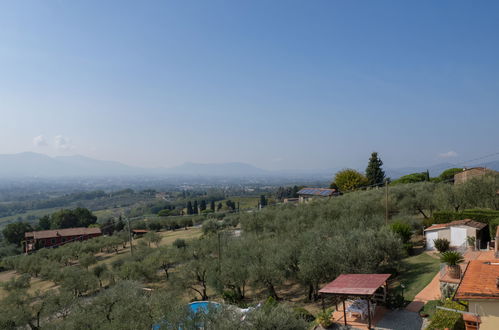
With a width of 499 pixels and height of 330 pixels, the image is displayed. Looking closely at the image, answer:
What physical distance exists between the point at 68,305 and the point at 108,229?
5865 cm

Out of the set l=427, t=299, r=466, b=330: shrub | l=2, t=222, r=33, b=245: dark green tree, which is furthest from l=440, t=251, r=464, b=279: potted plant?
l=2, t=222, r=33, b=245: dark green tree

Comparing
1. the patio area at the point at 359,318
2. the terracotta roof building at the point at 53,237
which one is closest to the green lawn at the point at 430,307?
the patio area at the point at 359,318

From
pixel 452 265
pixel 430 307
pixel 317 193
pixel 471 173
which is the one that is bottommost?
pixel 430 307

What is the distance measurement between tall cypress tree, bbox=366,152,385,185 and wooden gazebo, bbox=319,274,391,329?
53.2 meters

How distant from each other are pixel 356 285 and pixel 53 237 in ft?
225

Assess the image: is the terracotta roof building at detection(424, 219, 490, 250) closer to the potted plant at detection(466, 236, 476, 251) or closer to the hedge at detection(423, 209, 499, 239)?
the potted plant at detection(466, 236, 476, 251)

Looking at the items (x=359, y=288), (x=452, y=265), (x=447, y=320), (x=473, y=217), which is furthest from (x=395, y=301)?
(x=473, y=217)

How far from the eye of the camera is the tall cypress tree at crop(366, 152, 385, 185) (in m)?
66.5

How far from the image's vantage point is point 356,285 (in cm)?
1519

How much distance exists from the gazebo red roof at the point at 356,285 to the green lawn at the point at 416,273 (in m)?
2.71

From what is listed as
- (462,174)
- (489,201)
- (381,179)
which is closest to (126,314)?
(489,201)

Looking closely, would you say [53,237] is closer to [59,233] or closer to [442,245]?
[59,233]

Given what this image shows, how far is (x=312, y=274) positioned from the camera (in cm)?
2050

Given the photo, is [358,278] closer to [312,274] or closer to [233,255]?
[312,274]
